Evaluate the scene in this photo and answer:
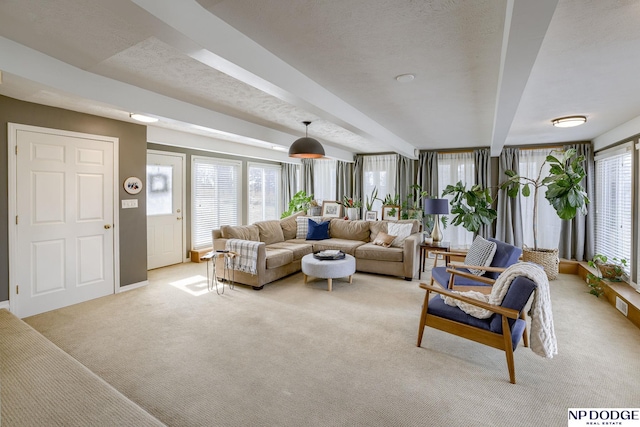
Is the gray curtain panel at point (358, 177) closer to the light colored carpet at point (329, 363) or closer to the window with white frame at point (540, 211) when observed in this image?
the window with white frame at point (540, 211)

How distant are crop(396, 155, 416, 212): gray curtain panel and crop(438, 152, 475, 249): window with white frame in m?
0.59

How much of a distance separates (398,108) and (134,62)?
107 inches

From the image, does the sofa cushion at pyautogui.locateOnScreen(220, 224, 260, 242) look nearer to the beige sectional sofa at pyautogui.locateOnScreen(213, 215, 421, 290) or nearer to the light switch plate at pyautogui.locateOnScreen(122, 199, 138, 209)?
the beige sectional sofa at pyautogui.locateOnScreen(213, 215, 421, 290)

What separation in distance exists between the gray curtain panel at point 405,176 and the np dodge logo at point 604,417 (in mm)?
5610

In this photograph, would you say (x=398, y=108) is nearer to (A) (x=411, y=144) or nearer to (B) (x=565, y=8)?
(B) (x=565, y=8)

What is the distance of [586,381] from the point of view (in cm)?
232

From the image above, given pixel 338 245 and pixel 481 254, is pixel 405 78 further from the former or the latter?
pixel 338 245

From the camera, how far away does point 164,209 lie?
6109mm

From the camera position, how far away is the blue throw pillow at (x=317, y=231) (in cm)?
613

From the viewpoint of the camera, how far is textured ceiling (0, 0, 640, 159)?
1757 mm

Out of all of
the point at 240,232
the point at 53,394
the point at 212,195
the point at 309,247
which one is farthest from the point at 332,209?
the point at 53,394

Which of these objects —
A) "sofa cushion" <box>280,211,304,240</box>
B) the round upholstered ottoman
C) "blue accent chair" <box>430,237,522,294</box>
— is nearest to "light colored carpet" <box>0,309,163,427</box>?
the round upholstered ottoman

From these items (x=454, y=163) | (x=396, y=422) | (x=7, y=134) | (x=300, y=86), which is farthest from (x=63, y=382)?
(x=454, y=163)

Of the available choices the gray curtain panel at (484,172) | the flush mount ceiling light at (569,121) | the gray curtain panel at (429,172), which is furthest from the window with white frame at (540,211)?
the flush mount ceiling light at (569,121)
